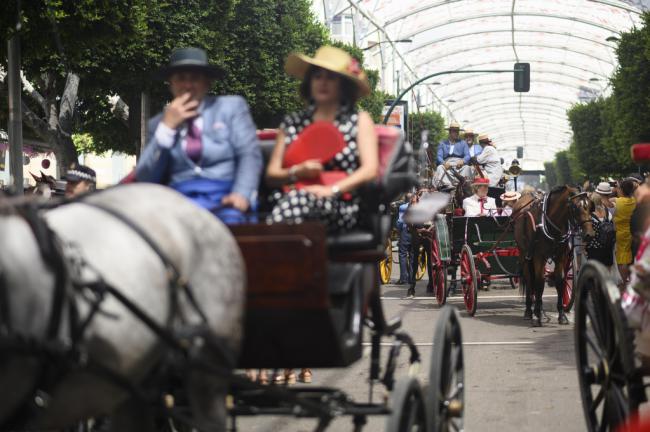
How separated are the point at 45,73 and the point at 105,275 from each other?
31.5m

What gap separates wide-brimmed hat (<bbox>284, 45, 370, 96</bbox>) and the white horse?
1407 mm

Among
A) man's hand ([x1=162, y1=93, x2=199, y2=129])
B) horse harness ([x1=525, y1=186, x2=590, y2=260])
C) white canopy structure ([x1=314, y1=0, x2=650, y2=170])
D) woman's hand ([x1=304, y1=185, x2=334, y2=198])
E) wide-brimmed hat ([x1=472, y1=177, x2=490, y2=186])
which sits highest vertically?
white canopy structure ([x1=314, y1=0, x2=650, y2=170])

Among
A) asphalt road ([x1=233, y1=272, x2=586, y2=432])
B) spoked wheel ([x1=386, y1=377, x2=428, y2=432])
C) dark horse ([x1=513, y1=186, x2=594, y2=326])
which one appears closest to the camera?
spoked wheel ([x1=386, y1=377, x2=428, y2=432])

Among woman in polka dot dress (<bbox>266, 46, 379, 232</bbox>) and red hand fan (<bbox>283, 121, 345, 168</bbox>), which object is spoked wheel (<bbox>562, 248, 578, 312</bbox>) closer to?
woman in polka dot dress (<bbox>266, 46, 379, 232</bbox>)

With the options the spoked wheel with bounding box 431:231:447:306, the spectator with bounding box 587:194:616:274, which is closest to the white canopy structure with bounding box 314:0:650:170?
the spoked wheel with bounding box 431:231:447:306

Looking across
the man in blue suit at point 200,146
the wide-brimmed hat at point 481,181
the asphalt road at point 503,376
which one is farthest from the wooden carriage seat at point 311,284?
the wide-brimmed hat at point 481,181

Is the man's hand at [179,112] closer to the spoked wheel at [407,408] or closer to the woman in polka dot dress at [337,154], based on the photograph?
the woman in polka dot dress at [337,154]

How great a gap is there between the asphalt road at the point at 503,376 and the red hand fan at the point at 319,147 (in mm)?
907

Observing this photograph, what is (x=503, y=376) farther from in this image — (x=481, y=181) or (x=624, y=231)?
(x=481, y=181)

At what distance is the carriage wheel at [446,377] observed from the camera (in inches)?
208

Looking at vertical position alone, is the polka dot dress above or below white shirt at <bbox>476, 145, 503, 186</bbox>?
above

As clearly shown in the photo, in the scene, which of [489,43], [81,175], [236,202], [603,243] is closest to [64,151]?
[603,243]

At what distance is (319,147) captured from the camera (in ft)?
17.7

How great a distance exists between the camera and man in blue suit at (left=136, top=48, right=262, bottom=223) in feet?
16.5
